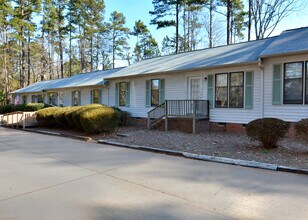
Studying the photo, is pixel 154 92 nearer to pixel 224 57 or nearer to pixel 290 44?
pixel 224 57

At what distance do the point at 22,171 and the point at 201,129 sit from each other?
8.22m

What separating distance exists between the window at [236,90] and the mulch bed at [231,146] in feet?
4.75

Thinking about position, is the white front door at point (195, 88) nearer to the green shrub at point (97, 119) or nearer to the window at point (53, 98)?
the green shrub at point (97, 119)

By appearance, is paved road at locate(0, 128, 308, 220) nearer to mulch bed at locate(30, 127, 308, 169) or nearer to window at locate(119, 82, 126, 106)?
mulch bed at locate(30, 127, 308, 169)

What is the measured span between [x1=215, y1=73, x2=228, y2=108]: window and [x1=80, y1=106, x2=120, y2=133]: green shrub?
5.17 meters

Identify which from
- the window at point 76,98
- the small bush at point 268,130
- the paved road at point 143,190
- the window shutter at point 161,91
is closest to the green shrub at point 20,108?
the window at point 76,98

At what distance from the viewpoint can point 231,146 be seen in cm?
840

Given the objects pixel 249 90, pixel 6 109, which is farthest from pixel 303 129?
pixel 6 109

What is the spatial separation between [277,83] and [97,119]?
7969 millimetres

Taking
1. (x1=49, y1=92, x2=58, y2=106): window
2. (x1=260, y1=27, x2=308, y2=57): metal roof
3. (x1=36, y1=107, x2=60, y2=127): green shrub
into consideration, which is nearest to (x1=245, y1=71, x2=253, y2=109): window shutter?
(x1=260, y1=27, x2=308, y2=57): metal roof

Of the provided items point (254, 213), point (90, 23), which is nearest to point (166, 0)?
point (90, 23)

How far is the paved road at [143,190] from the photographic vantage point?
357 centimetres

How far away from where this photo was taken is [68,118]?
42.3ft

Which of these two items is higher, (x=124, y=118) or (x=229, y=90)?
(x=229, y=90)
